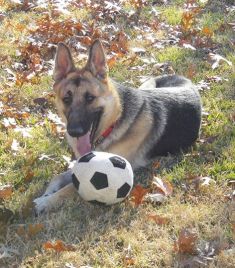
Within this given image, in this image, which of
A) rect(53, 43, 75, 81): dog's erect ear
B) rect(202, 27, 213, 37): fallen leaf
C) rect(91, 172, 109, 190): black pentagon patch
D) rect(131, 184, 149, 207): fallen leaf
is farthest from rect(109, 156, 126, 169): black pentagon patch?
rect(202, 27, 213, 37): fallen leaf

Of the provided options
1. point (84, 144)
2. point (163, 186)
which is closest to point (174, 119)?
point (163, 186)

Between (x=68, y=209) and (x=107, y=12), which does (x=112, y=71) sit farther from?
(x=68, y=209)

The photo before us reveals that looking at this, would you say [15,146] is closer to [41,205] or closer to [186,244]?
[41,205]

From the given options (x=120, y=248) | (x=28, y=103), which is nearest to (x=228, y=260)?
(x=120, y=248)

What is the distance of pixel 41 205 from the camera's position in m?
4.42

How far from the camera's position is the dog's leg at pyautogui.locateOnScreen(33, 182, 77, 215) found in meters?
4.41

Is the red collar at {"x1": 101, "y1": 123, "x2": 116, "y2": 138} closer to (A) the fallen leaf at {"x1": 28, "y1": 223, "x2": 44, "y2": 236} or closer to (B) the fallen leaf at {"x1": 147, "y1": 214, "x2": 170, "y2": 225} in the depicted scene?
(B) the fallen leaf at {"x1": 147, "y1": 214, "x2": 170, "y2": 225}

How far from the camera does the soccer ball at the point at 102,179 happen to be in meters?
4.23

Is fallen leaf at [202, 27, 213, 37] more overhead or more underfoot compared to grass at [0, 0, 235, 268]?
more overhead

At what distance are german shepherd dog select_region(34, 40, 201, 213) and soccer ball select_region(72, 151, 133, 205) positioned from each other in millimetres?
305

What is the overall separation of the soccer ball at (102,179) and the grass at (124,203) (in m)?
0.17

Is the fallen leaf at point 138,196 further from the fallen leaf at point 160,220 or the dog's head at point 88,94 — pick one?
the dog's head at point 88,94

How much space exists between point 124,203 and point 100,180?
41 centimetres

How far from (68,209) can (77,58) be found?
3749mm
